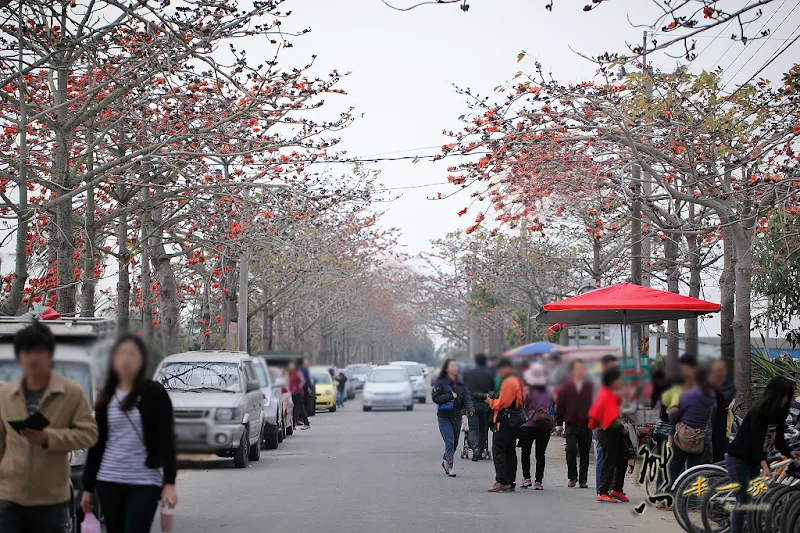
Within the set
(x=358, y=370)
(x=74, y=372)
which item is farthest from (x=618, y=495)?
(x=358, y=370)

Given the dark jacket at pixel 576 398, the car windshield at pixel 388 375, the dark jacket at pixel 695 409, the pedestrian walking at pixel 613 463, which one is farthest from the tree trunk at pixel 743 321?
the car windshield at pixel 388 375

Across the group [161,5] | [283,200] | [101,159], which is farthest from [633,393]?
[101,159]

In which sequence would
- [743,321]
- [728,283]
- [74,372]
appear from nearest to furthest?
[74,372], [743,321], [728,283]

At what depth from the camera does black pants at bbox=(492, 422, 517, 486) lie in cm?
1286

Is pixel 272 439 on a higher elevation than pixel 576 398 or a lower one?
lower

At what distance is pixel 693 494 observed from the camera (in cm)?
945

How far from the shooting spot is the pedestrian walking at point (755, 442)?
8.50m

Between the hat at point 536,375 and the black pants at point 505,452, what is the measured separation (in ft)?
21.9

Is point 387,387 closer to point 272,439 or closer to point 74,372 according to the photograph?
point 272,439

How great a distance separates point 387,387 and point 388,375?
74 centimetres

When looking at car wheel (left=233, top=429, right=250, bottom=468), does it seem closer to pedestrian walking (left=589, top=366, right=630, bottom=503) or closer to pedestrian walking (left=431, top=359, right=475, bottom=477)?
pedestrian walking (left=431, top=359, right=475, bottom=477)

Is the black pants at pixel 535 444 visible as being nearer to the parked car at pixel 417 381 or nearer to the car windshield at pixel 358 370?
the parked car at pixel 417 381

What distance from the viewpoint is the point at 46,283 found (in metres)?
20.8

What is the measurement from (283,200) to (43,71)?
16.7 feet
